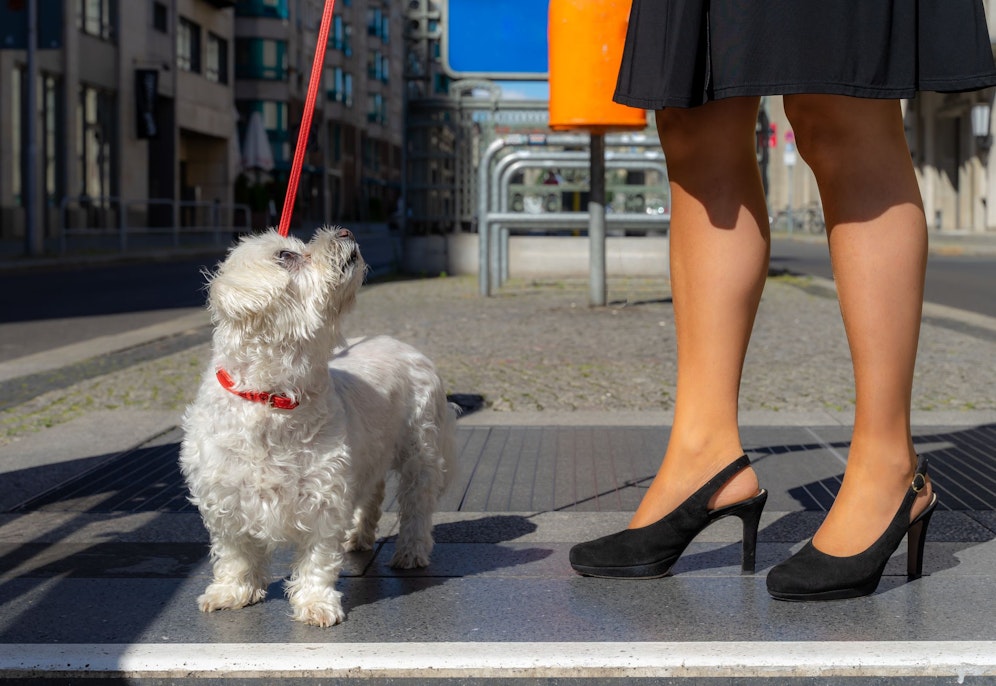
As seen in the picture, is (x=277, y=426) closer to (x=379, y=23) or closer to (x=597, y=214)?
(x=597, y=214)

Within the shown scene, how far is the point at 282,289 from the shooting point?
8.36ft

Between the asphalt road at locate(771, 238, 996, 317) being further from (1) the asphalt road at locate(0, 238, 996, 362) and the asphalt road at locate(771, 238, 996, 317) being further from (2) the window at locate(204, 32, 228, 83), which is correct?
(2) the window at locate(204, 32, 228, 83)

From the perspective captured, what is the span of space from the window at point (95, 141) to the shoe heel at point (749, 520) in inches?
1185

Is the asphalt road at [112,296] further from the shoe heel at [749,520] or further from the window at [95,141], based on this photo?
the window at [95,141]

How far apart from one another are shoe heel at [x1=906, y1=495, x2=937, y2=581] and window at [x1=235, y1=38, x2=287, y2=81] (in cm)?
5915

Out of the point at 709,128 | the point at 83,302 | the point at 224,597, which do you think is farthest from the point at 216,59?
the point at 224,597

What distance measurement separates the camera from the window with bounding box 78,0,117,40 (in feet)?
105

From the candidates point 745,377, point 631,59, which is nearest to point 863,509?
point 631,59

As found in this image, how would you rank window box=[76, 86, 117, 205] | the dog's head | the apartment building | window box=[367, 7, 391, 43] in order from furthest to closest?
window box=[367, 7, 391, 43], window box=[76, 86, 117, 205], the apartment building, the dog's head

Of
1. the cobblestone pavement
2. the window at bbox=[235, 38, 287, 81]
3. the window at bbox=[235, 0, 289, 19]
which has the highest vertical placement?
the window at bbox=[235, 0, 289, 19]

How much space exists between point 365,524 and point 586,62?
6.21 metres

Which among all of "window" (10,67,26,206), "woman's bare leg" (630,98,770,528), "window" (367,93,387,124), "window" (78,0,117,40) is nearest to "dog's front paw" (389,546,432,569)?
"woman's bare leg" (630,98,770,528)

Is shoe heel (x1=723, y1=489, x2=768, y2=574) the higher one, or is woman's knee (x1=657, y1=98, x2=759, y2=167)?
woman's knee (x1=657, y1=98, x2=759, y2=167)

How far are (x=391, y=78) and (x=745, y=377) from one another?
85.9 meters
